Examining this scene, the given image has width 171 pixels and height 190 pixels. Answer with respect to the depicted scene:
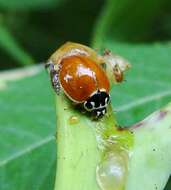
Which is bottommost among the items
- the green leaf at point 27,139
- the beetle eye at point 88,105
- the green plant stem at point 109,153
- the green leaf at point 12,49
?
the green plant stem at point 109,153

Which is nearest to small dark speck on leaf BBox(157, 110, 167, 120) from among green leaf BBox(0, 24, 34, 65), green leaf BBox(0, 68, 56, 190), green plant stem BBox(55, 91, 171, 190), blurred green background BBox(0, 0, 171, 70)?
green plant stem BBox(55, 91, 171, 190)

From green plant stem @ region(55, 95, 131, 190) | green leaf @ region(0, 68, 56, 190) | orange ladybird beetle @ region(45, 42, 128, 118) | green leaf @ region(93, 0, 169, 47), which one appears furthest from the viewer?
green leaf @ region(93, 0, 169, 47)

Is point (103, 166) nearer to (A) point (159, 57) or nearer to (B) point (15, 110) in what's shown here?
(B) point (15, 110)

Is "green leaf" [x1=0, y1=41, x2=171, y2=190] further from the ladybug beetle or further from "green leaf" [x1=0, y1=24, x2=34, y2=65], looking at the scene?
"green leaf" [x1=0, y1=24, x2=34, y2=65]

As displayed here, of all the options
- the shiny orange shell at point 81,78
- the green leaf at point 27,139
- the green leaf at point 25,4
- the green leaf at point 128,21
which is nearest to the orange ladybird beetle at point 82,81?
the shiny orange shell at point 81,78

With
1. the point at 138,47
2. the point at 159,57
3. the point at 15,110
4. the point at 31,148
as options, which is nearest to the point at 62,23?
the point at 138,47

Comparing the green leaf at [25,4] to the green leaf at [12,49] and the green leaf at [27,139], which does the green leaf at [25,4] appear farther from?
the green leaf at [27,139]

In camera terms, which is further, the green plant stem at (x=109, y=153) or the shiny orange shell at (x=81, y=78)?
the shiny orange shell at (x=81, y=78)
